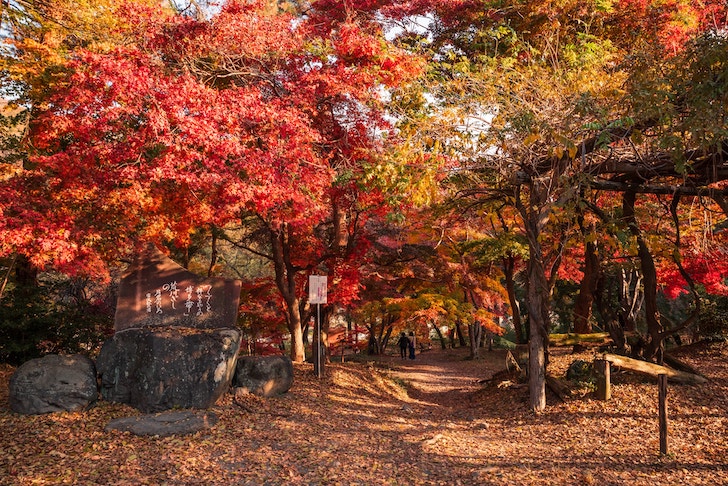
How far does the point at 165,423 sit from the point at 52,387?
217 cm

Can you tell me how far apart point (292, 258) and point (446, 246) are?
5026mm

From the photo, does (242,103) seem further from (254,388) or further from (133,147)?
(254,388)

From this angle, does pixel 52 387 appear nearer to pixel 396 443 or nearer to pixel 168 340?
pixel 168 340

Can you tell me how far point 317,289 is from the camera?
11578 millimetres

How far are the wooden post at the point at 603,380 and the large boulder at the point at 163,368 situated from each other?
684 cm

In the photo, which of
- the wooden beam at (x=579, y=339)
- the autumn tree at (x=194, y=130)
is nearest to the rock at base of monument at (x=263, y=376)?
the autumn tree at (x=194, y=130)

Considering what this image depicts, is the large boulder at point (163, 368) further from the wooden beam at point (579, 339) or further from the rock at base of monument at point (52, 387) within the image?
the wooden beam at point (579, 339)

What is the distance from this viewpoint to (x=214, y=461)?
250 inches

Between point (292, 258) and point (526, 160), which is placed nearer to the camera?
point (526, 160)

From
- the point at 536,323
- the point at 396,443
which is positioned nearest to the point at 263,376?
the point at 396,443

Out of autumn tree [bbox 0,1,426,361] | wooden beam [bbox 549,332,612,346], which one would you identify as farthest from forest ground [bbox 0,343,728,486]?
autumn tree [bbox 0,1,426,361]

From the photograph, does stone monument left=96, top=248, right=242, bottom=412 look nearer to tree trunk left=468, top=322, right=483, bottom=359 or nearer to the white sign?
the white sign

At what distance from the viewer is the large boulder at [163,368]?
8.28 m

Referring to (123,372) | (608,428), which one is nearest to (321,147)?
(123,372)
